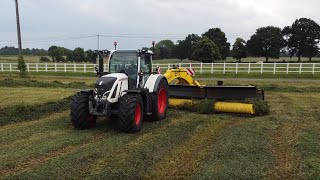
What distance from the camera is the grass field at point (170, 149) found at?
6750 millimetres

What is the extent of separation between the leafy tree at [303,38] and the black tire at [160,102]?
215ft

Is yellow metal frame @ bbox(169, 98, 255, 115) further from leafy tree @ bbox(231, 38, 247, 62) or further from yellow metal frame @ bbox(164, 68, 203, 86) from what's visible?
leafy tree @ bbox(231, 38, 247, 62)

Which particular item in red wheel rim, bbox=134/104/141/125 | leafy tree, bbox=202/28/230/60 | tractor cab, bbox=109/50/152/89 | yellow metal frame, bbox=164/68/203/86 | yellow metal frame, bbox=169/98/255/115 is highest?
leafy tree, bbox=202/28/230/60

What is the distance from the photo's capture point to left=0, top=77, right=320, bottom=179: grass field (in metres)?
6.75

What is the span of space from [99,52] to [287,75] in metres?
23.4

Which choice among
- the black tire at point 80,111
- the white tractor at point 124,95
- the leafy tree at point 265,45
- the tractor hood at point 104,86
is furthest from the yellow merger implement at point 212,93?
the leafy tree at point 265,45

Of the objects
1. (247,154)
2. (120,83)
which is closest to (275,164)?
(247,154)

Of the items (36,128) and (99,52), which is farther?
(99,52)

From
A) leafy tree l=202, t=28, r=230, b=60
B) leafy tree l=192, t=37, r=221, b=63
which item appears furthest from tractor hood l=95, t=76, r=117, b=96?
leafy tree l=202, t=28, r=230, b=60

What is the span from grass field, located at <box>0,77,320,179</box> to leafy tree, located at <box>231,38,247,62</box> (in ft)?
203

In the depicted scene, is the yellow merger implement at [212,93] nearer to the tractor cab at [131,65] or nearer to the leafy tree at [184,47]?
the tractor cab at [131,65]

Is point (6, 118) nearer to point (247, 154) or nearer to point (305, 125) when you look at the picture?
point (247, 154)

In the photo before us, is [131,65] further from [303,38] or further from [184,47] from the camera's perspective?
[184,47]

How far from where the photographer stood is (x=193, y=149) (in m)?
8.37
